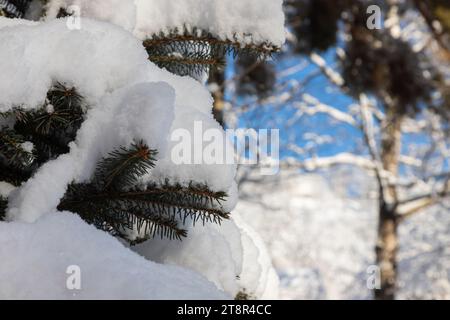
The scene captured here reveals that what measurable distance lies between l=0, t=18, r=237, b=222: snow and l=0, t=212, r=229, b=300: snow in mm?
156

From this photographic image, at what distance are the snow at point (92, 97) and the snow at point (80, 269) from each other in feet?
0.51

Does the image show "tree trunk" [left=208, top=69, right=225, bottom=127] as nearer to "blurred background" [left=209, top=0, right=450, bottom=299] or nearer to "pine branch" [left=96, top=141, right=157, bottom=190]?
"blurred background" [left=209, top=0, right=450, bottom=299]

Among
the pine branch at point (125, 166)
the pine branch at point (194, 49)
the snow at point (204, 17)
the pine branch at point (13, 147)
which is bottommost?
the pine branch at point (125, 166)

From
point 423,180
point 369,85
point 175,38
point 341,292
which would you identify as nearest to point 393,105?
point 369,85

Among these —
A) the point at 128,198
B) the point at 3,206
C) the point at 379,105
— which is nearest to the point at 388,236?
the point at 379,105

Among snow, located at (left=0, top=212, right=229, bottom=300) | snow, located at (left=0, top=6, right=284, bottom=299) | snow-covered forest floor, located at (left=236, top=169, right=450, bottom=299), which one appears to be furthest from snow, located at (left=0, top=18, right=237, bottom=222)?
snow-covered forest floor, located at (left=236, top=169, right=450, bottom=299)

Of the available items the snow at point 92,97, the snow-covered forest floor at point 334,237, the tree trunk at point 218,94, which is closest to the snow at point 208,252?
the snow at point 92,97

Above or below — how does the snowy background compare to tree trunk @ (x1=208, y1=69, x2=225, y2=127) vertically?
below

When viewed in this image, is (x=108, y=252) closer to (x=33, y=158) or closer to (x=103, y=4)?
(x=33, y=158)

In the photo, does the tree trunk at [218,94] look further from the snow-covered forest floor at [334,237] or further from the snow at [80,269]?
the snow-covered forest floor at [334,237]

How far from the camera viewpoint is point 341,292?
15703 mm

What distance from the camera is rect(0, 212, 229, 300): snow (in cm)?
87

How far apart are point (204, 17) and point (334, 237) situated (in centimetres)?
1780

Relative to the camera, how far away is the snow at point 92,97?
1.08 meters
